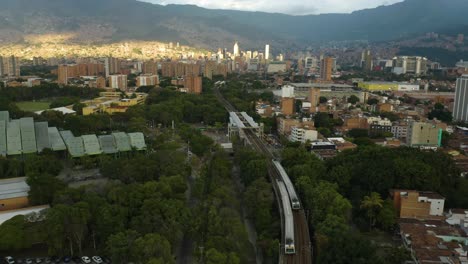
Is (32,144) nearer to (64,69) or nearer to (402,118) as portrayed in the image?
(402,118)

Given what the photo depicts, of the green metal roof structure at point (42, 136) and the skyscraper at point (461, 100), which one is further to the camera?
the skyscraper at point (461, 100)

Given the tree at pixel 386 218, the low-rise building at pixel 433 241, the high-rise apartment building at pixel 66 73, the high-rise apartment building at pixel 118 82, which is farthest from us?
the high-rise apartment building at pixel 66 73

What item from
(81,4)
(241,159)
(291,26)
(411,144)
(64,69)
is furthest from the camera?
(291,26)

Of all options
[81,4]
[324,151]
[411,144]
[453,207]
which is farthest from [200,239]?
[81,4]

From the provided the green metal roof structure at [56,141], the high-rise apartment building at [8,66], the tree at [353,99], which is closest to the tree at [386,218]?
the green metal roof structure at [56,141]

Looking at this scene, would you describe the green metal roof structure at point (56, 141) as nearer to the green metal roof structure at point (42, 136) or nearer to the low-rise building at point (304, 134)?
the green metal roof structure at point (42, 136)

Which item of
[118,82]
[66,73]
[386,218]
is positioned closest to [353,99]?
[118,82]
